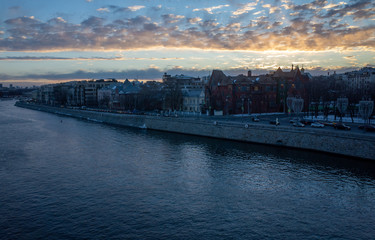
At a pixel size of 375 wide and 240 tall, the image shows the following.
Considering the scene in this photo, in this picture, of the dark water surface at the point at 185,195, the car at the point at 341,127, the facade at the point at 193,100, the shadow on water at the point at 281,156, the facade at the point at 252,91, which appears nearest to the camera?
the dark water surface at the point at 185,195

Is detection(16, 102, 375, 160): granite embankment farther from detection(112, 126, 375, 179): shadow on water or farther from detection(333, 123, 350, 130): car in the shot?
detection(333, 123, 350, 130): car

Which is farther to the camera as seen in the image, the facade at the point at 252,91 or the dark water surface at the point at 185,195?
the facade at the point at 252,91

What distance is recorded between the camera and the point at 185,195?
2678 cm

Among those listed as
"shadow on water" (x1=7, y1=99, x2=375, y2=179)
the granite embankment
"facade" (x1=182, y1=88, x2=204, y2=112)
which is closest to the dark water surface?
"shadow on water" (x1=7, y1=99, x2=375, y2=179)

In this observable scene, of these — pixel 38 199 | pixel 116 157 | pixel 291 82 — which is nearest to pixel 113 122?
pixel 116 157

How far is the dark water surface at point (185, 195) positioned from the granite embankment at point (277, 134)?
1.70 meters

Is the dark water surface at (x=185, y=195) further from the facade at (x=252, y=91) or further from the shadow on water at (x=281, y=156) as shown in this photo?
the facade at (x=252, y=91)

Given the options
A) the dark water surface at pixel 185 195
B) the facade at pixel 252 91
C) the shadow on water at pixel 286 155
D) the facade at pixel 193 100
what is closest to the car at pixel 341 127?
the shadow on water at pixel 286 155

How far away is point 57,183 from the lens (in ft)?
98.3

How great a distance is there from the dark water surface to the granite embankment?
1.70 meters

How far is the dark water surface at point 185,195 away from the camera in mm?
20672

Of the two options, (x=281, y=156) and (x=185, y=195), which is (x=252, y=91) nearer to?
(x=281, y=156)

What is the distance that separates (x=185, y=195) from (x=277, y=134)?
25921mm

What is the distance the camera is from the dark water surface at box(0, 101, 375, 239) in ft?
67.8
